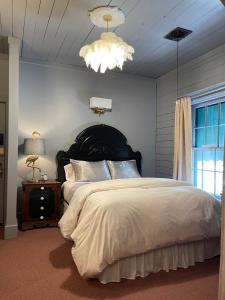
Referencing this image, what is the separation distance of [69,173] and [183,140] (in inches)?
77.6

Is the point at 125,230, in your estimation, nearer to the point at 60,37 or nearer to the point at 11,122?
the point at 11,122

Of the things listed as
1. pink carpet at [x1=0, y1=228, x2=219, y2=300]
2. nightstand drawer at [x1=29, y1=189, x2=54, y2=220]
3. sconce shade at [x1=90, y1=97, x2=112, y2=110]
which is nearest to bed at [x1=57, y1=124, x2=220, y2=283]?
pink carpet at [x1=0, y1=228, x2=219, y2=300]

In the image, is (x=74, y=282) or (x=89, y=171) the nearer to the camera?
(x=74, y=282)

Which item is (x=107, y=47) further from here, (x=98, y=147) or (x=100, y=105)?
(x=98, y=147)

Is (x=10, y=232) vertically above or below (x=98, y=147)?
below

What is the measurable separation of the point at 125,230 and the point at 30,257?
1.24m

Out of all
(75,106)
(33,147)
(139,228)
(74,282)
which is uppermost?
(75,106)

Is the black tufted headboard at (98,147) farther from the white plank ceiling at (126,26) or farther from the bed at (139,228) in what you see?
the bed at (139,228)

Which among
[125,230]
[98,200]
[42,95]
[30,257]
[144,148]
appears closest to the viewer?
[125,230]

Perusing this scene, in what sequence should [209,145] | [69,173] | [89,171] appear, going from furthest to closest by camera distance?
[69,173] → [89,171] → [209,145]

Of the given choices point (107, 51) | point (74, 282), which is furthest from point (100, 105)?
point (74, 282)

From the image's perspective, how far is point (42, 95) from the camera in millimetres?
4172

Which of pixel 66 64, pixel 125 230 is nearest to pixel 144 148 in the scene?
pixel 66 64

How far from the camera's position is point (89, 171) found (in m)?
3.95
